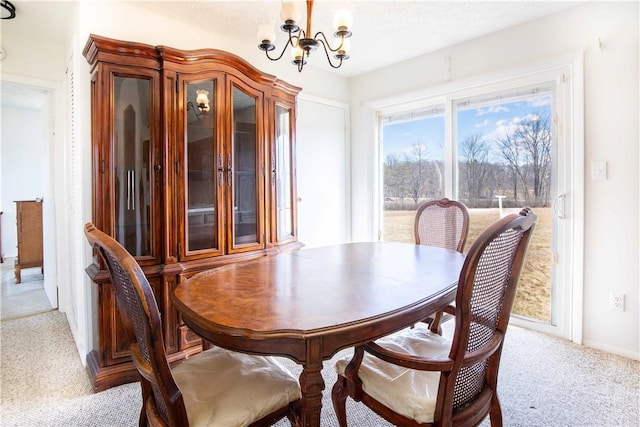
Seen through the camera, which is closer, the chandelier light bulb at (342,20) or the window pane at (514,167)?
the chandelier light bulb at (342,20)

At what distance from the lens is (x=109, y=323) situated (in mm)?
2049

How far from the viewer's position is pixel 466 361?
1062mm

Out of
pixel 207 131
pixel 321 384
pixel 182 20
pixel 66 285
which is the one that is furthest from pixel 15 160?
pixel 321 384

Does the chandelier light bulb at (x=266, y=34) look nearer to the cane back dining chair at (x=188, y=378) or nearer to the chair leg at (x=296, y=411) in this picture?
the cane back dining chair at (x=188, y=378)

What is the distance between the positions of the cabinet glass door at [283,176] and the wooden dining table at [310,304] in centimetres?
100

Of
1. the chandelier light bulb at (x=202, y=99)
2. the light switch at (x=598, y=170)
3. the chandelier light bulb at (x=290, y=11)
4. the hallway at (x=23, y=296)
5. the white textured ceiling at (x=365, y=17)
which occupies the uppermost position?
the white textured ceiling at (x=365, y=17)

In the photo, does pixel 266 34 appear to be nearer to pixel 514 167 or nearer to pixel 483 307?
pixel 483 307

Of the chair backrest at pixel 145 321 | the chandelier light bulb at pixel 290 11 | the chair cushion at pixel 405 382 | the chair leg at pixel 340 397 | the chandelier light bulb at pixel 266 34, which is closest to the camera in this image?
the chair backrest at pixel 145 321

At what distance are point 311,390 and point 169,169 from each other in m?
1.68

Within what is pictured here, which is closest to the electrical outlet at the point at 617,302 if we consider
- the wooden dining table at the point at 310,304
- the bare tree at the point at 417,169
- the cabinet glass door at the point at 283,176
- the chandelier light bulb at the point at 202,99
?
the wooden dining table at the point at 310,304

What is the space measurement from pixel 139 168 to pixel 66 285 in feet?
6.14

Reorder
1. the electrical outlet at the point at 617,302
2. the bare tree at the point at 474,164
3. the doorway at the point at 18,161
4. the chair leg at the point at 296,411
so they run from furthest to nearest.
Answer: the doorway at the point at 18,161, the bare tree at the point at 474,164, the electrical outlet at the point at 617,302, the chair leg at the point at 296,411

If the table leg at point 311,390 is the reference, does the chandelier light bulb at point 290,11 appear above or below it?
above

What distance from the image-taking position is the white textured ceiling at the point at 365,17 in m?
2.43
